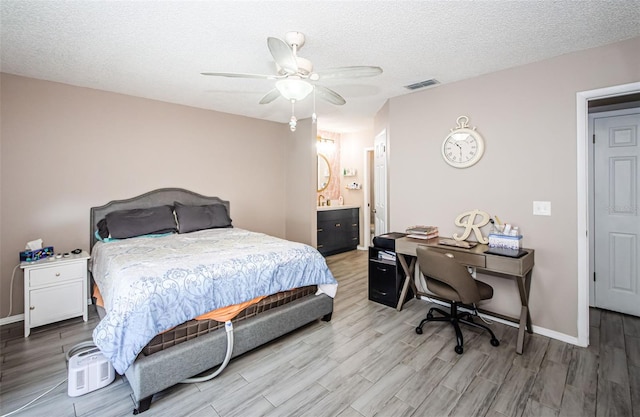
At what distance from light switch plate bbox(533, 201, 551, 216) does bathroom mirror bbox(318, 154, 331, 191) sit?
3.95 m

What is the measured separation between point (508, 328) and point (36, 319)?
4.45 m

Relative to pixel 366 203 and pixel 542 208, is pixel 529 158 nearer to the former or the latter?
pixel 542 208

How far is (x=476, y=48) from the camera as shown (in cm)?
240

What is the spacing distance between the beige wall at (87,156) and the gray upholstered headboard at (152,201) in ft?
0.25

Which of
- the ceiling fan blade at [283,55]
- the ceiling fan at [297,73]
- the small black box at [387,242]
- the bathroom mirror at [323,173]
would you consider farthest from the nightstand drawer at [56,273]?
the bathroom mirror at [323,173]

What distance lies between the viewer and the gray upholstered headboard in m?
3.41

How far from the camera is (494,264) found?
2.49 meters

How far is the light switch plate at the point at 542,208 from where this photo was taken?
2.63 metres

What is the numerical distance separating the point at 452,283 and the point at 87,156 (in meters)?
4.09

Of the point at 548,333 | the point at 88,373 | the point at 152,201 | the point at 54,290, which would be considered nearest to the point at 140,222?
the point at 152,201

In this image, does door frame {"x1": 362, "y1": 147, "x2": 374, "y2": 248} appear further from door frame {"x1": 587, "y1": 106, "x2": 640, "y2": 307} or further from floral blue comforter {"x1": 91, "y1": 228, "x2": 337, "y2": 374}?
door frame {"x1": 587, "y1": 106, "x2": 640, "y2": 307}

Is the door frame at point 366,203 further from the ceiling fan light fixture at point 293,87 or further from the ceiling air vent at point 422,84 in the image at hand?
the ceiling fan light fixture at point 293,87

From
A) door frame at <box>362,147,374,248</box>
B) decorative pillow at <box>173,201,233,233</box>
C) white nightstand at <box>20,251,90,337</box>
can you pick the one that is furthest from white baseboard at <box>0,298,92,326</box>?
door frame at <box>362,147,374,248</box>

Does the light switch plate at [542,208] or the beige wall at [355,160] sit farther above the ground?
the beige wall at [355,160]
